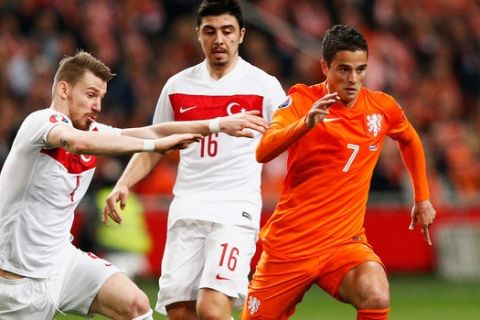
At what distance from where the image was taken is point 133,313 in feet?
25.8

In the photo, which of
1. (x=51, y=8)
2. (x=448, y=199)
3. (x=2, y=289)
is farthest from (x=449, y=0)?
(x=2, y=289)

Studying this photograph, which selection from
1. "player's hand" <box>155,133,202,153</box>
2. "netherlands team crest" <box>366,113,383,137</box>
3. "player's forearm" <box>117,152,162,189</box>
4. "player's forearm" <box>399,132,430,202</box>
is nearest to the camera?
"player's hand" <box>155,133,202,153</box>

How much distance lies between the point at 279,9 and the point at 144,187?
173 inches

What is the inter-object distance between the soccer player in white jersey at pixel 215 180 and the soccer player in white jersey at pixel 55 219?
0.82 m

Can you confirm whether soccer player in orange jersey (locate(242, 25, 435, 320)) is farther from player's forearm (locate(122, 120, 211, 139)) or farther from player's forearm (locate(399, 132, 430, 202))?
player's forearm (locate(122, 120, 211, 139))

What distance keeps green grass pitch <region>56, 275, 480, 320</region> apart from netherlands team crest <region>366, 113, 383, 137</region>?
16.3 feet

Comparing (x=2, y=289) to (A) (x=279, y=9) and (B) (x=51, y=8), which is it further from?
(A) (x=279, y=9)

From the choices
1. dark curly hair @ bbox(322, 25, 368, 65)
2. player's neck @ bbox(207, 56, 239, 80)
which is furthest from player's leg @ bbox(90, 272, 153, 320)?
dark curly hair @ bbox(322, 25, 368, 65)

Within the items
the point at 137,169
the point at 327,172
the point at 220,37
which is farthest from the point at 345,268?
the point at 220,37

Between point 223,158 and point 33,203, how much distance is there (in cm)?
155

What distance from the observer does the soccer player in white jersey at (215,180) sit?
28.8 feet

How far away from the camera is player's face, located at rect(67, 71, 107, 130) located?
7941mm

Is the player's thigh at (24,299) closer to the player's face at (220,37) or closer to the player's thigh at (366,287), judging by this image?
the player's thigh at (366,287)

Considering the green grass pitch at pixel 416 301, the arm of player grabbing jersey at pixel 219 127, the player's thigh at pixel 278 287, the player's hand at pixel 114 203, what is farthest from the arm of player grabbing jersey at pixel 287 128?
the green grass pitch at pixel 416 301
